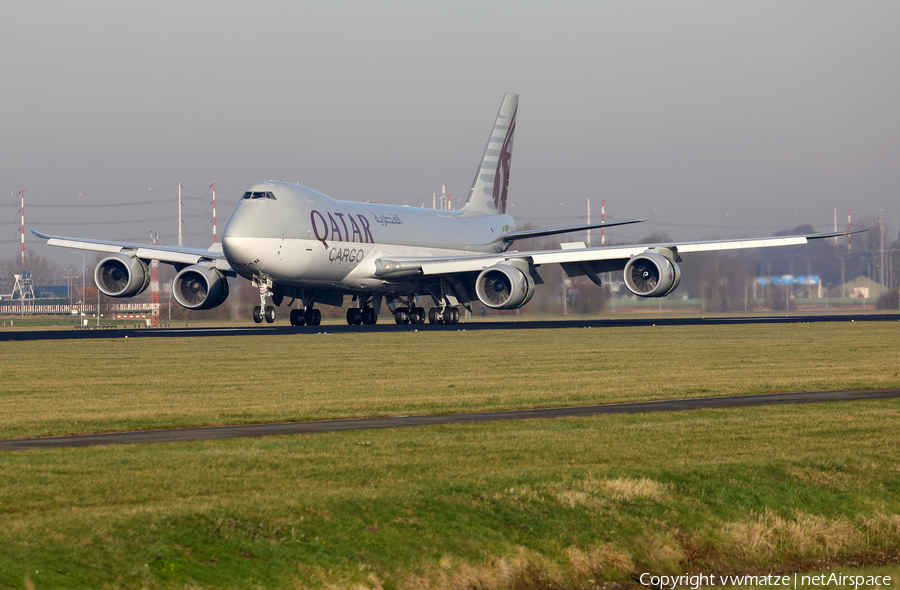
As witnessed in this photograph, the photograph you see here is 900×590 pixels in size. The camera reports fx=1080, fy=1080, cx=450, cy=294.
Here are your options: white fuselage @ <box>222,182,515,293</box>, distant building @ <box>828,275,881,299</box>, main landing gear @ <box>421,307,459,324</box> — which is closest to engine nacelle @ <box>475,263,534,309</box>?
main landing gear @ <box>421,307,459,324</box>

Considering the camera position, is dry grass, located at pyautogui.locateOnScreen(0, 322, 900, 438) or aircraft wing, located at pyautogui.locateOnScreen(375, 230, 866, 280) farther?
aircraft wing, located at pyautogui.locateOnScreen(375, 230, 866, 280)

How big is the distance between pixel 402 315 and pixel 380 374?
1355 inches

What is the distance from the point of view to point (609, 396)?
74.8 feet

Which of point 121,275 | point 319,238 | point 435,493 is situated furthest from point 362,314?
point 435,493

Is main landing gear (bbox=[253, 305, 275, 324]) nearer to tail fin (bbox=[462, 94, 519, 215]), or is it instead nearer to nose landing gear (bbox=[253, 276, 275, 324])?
nose landing gear (bbox=[253, 276, 275, 324])

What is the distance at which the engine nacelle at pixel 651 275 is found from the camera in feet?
167

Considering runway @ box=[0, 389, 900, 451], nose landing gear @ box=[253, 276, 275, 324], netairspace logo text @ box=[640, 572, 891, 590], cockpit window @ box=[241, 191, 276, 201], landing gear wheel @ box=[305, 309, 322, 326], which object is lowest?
netairspace logo text @ box=[640, 572, 891, 590]

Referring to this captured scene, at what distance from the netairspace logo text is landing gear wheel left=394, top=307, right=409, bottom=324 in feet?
164

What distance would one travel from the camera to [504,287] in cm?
5334

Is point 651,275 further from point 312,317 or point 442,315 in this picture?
point 312,317

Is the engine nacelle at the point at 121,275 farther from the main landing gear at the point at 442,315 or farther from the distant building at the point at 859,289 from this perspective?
the distant building at the point at 859,289

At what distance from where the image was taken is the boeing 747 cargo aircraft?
50.9 m

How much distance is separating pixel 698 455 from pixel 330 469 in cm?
535

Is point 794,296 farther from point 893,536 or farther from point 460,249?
point 893,536
